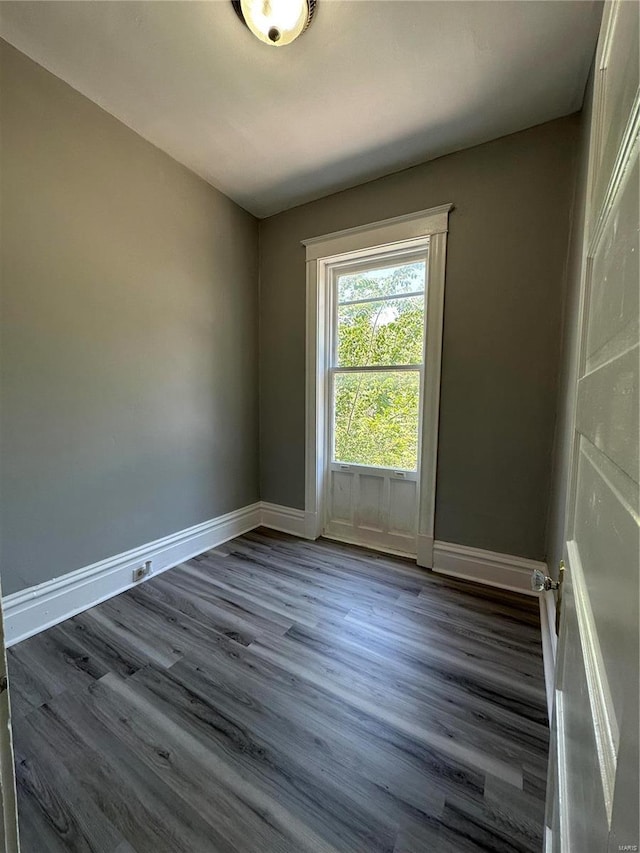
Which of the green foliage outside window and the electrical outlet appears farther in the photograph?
the green foliage outside window

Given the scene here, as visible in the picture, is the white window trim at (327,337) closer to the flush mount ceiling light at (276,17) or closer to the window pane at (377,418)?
the window pane at (377,418)

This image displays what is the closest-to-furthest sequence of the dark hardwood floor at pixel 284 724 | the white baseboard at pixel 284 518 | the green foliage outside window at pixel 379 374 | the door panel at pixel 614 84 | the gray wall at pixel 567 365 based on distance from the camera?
the door panel at pixel 614 84, the dark hardwood floor at pixel 284 724, the gray wall at pixel 567 365, the green foliage outside window at pixel 379 374, the white baseboard at pixel 284 518

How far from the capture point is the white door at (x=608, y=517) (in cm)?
34

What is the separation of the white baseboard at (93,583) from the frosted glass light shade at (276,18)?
272 centimetres

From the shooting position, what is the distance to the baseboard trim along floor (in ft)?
5.56

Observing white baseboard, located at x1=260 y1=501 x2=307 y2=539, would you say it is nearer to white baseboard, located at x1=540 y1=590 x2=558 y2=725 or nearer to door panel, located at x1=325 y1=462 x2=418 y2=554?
door panel, located at x1=325 y1=462 x2=418 y2=554

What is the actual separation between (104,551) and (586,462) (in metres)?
2.37

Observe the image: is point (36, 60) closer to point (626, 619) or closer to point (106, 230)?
point (106, 230)

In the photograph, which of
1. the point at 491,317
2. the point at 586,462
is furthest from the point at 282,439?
the point at 586,462

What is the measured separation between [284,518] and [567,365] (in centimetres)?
237

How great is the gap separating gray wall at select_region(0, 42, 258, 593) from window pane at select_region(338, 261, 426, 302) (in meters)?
0.93

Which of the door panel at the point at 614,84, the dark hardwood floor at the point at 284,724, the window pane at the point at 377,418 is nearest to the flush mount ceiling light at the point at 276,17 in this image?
the door panel at the point at 614,84

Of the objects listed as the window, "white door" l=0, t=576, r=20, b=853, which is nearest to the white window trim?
the window

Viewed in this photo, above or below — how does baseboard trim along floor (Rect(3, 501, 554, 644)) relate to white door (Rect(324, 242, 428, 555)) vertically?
below
